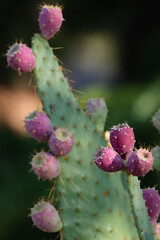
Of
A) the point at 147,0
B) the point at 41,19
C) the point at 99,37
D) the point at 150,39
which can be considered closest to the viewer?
the point at 41,19

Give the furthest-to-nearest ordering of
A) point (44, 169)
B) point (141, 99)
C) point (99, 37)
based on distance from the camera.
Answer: point (99, 37) → point (141, 99) → point (44, 169)

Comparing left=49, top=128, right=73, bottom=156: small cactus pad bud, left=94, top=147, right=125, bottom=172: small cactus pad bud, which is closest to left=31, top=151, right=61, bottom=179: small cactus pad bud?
left=49, top=128, right=73, bottom=156: small cactus pad bud

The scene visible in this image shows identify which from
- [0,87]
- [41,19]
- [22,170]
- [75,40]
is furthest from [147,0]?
[41,19]

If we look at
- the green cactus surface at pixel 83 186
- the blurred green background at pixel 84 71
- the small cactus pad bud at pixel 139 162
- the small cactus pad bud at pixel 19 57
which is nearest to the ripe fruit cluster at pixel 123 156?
the small cactus pad bud at pixel 139 162

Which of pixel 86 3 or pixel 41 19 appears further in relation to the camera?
pixel 86 3

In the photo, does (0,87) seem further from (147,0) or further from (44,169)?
(44,169)

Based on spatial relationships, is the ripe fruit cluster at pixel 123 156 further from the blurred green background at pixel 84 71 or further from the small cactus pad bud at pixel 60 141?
the blurred green background at pixel 84 71

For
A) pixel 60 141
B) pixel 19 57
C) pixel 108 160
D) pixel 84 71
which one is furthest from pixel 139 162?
pixel 84 71
